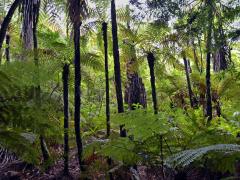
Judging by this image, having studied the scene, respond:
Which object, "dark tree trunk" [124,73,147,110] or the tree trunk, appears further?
"dark tree trunk" [124,73,147,110]

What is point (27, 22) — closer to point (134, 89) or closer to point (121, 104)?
point (121, 104)

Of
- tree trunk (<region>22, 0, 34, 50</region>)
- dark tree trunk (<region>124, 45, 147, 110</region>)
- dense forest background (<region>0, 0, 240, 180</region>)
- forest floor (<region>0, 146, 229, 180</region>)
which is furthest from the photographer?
dark tree trunk (<region>124, 45, 147, 110</region>)

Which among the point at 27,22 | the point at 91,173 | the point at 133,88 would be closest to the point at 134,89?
the point at 133,88

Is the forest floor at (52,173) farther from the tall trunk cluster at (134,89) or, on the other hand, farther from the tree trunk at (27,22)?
the tall trunk cluster at (134,89)

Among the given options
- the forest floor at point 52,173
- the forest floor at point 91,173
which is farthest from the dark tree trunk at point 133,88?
the forest floor at point 52,173

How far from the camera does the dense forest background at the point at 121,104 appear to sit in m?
4.00

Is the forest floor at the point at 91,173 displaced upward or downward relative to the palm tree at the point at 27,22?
downward

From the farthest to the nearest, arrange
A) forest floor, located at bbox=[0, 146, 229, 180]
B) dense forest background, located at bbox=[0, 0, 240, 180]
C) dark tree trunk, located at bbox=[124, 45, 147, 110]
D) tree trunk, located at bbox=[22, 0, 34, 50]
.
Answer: dark tree trunk, located at bbox=[124, 45, 147, 110] < tree trunk, located at bbox=[22, 0, 34, 50] < forest floor, located at bbox=[0, 146, 229, 180] < dense forest background, located at bbox=[0, 0, 240, 180]

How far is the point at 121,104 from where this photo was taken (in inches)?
277

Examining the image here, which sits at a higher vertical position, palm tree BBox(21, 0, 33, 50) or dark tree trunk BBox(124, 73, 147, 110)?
palm tree BBox(21, 0, 33, 50)

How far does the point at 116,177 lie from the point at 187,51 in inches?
251

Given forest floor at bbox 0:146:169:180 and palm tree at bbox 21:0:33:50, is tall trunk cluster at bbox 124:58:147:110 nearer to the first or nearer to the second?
forest floor at bbox 0:146:169:180

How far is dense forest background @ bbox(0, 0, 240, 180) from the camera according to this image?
4004 mm

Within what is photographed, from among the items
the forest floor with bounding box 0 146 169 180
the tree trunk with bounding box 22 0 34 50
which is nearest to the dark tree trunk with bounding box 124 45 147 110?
the forest floor with bounding box 0 146 169 180
